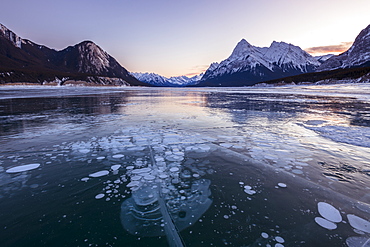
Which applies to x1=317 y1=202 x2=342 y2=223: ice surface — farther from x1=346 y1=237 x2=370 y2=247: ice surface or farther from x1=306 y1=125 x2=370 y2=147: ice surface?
x1=306 y1=125 x2=370 y2=147: ice surface

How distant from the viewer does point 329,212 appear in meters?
3.26

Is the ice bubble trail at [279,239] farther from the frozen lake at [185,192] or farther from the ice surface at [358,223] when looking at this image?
the ice surface at [358,223]

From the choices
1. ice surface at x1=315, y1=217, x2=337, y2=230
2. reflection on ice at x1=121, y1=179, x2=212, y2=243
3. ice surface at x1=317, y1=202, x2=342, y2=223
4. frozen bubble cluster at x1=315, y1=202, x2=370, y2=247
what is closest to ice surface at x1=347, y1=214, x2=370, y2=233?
frozen bubble cluster at x1=315, y1=202, x2=370, y2=247

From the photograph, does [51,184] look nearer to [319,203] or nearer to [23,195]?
[23,195]

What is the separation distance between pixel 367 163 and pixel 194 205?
17.7 ft

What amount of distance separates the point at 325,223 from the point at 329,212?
38cm

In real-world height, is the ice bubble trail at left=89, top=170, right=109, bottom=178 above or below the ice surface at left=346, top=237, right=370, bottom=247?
above

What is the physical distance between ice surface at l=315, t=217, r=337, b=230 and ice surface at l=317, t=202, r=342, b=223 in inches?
4.1

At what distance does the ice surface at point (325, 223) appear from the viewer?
2.91 m

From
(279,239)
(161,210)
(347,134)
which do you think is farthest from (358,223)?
(347,134)

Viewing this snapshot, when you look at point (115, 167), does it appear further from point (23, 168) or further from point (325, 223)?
point (325, 223)

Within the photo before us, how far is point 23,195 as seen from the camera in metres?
3.69

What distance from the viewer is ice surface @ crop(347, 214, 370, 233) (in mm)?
2880

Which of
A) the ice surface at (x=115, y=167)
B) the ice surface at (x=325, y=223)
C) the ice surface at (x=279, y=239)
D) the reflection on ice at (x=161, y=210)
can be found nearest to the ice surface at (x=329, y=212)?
the ice surface at (x=325, y=223)
